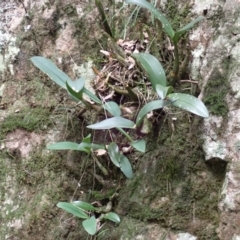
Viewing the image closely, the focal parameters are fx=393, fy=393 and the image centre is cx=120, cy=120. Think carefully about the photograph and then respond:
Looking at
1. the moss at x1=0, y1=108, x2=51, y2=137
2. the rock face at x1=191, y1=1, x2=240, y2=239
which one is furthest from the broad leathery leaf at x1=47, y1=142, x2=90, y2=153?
the rock face at x1=191, y1=1, x2=240, y2=239

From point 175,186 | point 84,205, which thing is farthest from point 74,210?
point 175,186

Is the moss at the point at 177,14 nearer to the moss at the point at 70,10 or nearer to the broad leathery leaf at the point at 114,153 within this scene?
the moss at the point at 70,10

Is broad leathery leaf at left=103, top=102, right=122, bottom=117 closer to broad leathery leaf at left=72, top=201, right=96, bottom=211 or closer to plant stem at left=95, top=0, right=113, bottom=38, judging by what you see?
broad leathery leaf at left=72, top=201, right=96, bottom=211

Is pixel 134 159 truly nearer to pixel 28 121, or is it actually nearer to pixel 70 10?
pixel 28 121

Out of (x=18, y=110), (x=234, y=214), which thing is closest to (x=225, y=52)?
(x=234, y=214)

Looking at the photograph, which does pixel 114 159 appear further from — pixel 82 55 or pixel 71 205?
pixel 82 55

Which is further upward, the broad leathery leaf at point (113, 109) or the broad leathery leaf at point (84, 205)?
the broad leathery leaf at point (113, 109)

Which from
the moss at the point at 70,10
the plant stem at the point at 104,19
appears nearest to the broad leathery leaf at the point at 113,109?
the plant stem at the point at 104,19
